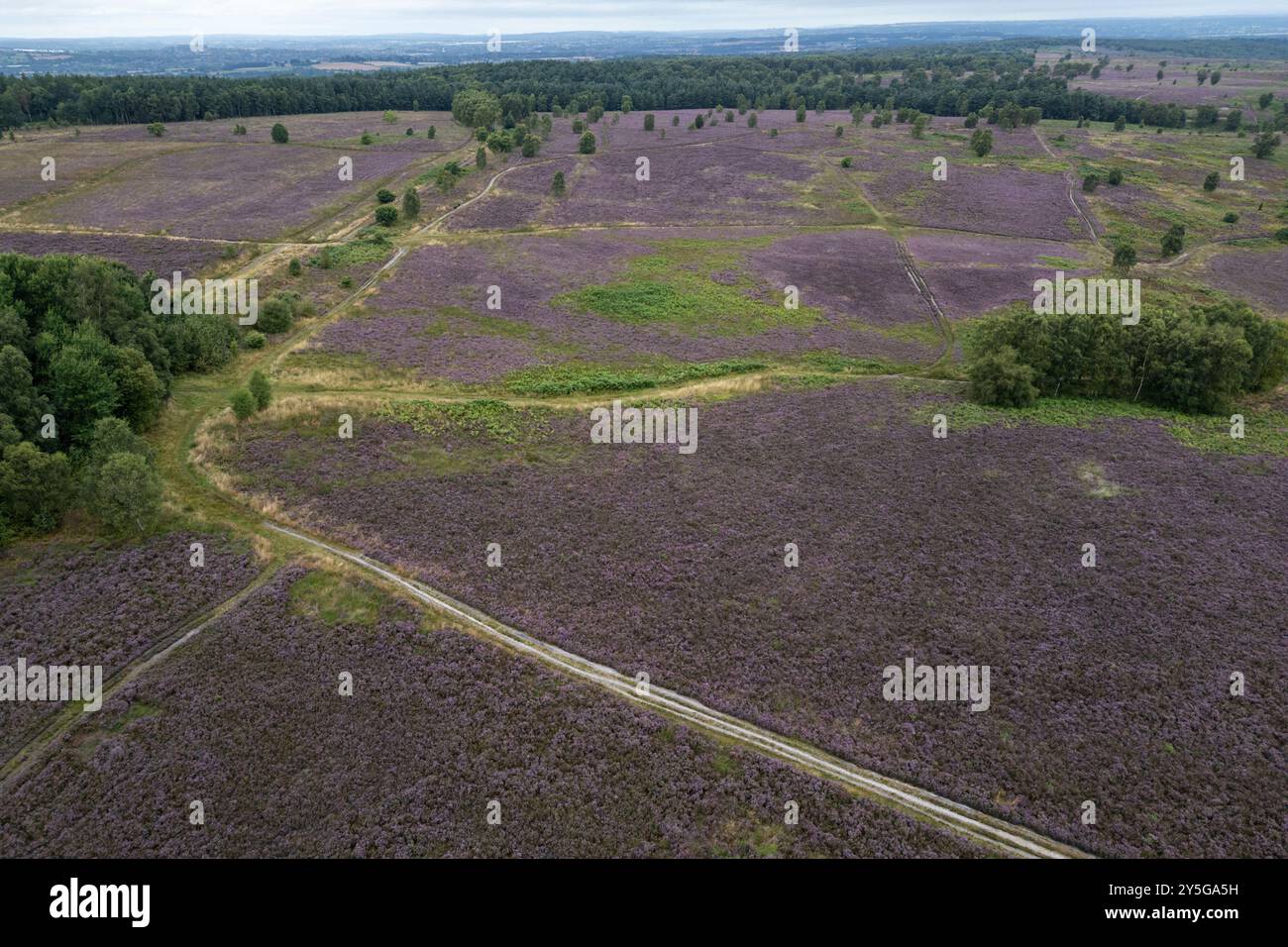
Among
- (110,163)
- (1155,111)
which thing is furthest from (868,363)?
(1155,111)

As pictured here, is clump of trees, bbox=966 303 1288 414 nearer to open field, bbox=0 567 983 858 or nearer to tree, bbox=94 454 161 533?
open field, bbox=0 567 983 858

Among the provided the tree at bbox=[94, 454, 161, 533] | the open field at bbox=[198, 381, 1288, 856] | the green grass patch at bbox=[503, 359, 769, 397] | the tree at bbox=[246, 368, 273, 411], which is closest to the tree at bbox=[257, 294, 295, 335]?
the tree at bbox=[246, 368, 273, 411]

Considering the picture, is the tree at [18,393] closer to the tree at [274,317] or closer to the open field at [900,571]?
the open field at [900,571]

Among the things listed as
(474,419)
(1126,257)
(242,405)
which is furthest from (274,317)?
(1126,257)

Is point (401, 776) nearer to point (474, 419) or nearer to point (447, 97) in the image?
point (474, 419)
